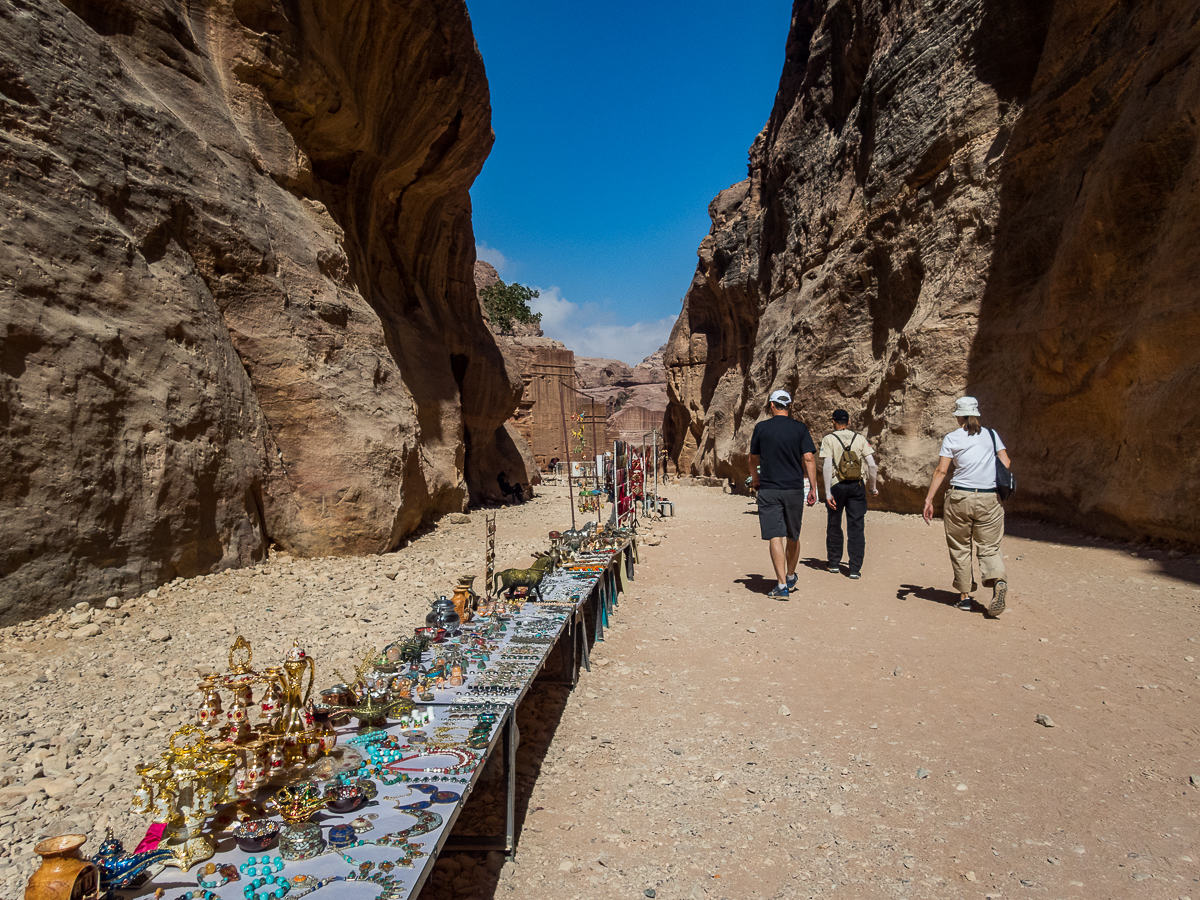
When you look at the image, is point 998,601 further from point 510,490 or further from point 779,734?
point 510,490

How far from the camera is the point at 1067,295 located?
338 inches

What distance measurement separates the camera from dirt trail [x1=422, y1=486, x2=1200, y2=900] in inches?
92.1

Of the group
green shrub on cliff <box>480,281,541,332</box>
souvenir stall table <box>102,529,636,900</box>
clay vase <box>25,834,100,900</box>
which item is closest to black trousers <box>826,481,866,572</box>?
souvenir stall table <box>102,529,636,900</box>

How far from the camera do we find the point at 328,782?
201cm

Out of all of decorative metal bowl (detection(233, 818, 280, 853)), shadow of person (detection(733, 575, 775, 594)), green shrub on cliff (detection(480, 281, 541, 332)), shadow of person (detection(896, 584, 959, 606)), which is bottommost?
shadow of person (detection(733, 575, 775, 594))

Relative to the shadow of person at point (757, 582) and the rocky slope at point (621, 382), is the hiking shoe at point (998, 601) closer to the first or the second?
the shadow of person at point (757, 582)

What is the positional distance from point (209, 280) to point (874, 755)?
22.6 feet

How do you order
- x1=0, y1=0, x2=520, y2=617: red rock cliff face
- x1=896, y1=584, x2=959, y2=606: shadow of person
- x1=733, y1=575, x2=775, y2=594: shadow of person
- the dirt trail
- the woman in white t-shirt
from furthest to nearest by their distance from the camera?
1. x1=733, y1=575, x2=775, y2=594: shadow of person
2. x1=896, y1=584, x2=959, y2=606: shadow of person
3. the woman in white t-shirt
4. x1=0, y1=0, x2=520, y2=617: red rock cliff face
5. the dirt trail

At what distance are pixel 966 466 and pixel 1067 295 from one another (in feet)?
16.5

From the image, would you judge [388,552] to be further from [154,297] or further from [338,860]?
[338,860]

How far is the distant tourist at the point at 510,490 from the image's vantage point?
54.8 feet

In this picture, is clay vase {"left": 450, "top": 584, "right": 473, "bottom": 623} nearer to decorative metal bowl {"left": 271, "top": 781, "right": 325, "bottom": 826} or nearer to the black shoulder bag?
decorative metal bowl {"left": 271, "top": 781, "right": 325, "bottom": 826}

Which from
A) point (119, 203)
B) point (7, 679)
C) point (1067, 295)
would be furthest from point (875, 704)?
point (1067, 295)

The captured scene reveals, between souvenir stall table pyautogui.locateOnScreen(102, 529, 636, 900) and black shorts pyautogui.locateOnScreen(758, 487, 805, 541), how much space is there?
10.8 feet
